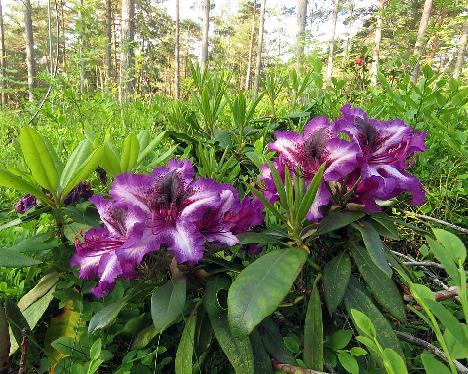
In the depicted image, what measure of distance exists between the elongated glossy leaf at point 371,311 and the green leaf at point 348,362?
3.0 inches

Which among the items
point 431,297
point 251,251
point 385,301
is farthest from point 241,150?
point 431,297

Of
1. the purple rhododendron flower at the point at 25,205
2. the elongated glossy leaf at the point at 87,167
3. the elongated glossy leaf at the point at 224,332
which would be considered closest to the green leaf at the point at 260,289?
the elongated glossy leaf at the point at 224,332

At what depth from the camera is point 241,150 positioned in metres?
1.83

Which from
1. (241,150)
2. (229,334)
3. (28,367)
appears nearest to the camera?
(229,334)

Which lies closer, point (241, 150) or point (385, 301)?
point (385, 301)

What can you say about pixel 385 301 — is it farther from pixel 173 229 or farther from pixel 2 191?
pixel 2 191

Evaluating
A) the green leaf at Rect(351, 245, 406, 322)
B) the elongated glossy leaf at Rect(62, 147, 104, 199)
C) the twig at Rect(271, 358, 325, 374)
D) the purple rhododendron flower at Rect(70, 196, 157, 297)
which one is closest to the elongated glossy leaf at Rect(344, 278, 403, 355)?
the green leaf at Rect(351, 245, 406, 322)

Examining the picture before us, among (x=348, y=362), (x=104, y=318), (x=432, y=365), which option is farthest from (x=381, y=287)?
(x=104, y=318)

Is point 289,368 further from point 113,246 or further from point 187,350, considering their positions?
point 113,246

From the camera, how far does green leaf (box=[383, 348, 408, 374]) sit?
17.2 inches

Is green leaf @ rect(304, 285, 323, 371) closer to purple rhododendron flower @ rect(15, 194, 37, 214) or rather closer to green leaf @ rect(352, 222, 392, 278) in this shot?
green leaf @ rect(352, 222, 392, 278)

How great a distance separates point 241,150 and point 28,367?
1254mm

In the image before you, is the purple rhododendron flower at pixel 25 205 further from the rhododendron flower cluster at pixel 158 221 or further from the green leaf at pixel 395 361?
the green leaf at pixel 395 361

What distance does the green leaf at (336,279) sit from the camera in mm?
818
